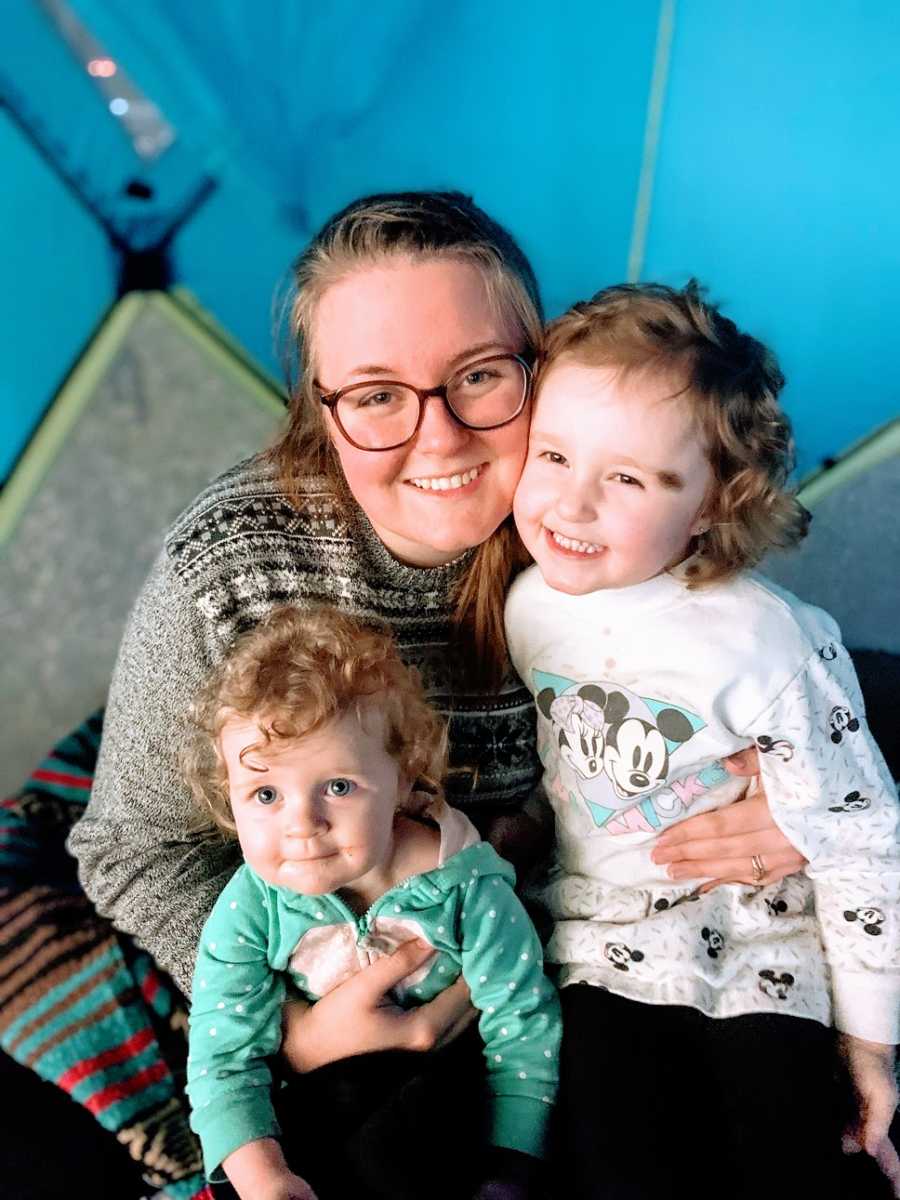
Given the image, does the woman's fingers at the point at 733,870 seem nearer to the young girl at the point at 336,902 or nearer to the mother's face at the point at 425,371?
the young girl at the point at 336,902

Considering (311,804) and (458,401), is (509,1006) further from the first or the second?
(458,401)

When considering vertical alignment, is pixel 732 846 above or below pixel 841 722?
below

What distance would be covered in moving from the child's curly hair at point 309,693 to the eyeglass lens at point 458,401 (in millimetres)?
221

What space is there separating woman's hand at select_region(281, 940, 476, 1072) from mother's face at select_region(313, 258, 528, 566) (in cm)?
49

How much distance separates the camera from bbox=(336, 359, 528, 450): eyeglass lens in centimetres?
120

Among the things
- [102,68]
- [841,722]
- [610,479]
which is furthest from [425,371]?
[102,68]

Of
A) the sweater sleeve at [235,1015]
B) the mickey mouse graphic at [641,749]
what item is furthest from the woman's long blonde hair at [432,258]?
the sweater sleeve at [235,1015]

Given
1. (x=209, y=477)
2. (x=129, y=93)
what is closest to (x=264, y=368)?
(x=209, y=477)

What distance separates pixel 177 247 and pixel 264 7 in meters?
0.47

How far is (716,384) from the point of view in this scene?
1100 millimetres

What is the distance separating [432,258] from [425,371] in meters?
0.13

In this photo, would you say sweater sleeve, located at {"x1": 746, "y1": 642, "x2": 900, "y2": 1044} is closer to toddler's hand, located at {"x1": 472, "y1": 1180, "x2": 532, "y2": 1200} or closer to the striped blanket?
toddler's hand, located at {"x1": 472, "y1": 1180, "x2": 532, "y2": 1200}

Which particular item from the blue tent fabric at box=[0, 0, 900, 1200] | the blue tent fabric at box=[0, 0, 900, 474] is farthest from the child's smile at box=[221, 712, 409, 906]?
the blue tent fabric at box=[0, 0, 900, 474]

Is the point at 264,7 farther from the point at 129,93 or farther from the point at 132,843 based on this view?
the point at 132,843
